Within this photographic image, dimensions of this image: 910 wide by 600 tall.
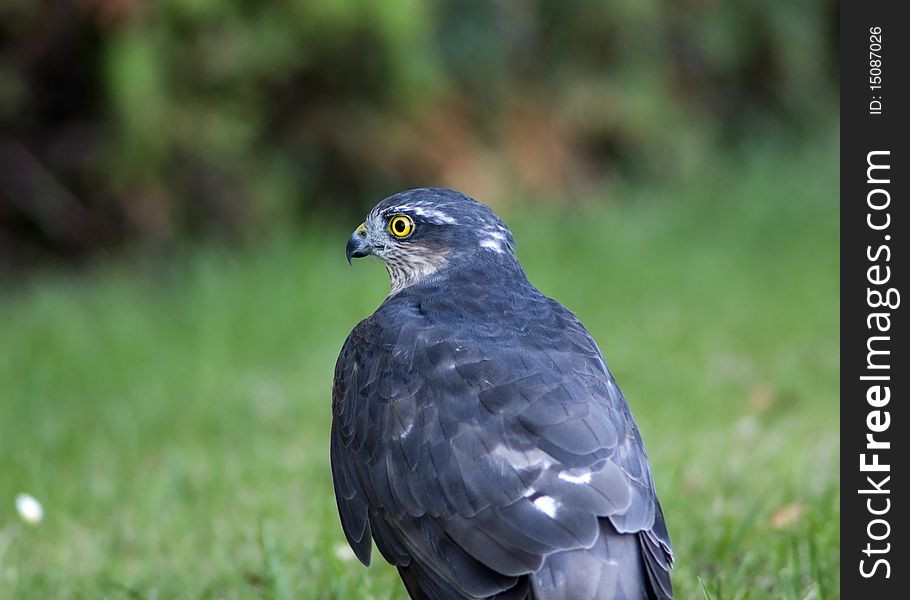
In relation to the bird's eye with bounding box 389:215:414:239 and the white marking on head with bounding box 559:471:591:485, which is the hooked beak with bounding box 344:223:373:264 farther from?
the white marking on head with bounding box 559:471:591:485

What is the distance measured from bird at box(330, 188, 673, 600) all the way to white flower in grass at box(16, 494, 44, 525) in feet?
5.02

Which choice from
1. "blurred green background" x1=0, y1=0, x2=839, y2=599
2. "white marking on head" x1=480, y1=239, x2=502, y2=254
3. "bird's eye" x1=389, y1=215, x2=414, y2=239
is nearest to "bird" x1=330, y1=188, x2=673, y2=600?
"white marking on head" x1=480, y1=239, x2=502, y2=254

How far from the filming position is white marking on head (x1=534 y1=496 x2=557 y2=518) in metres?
3.10

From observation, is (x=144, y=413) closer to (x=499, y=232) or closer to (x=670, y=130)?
(x=499, y=232)

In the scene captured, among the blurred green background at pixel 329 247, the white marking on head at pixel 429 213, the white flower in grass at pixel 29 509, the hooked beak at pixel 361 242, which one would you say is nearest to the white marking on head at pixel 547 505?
the blurred green background at pixel 329 247

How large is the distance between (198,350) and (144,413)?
3.02 ft

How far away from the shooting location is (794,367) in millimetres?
7039

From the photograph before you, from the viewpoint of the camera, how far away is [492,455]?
3207mm

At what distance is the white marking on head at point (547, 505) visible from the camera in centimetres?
310

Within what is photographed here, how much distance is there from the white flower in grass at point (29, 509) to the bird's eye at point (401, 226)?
1.71 meters

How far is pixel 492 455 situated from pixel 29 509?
2231 mm

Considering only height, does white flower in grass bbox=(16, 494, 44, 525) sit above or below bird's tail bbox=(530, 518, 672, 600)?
above
